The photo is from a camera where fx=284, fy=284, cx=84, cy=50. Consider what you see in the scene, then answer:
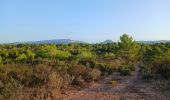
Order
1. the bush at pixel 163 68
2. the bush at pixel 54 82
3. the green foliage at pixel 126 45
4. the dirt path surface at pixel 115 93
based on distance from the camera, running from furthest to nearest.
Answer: the green foliage at pixel 126 45
the bush at pixel 163 68
the bush at pixel 54 82
the dirt path surface at pixel 115 93

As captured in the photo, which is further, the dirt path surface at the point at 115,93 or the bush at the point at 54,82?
the bush at the point at 54,82

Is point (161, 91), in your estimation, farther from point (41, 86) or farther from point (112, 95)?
point (41, 86)

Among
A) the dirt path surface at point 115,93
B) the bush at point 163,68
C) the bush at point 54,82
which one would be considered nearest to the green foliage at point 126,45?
the bush at point 163,68

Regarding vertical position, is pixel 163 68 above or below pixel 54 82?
below

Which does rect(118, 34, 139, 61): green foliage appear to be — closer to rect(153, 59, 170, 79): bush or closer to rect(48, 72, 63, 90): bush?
rect(153, 59, 170, 79): bush

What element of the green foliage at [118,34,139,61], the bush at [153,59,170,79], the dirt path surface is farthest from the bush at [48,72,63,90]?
the green foliage at [118,34,139,61]

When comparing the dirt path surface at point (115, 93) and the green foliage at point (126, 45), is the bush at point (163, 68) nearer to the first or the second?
the dirt path surface at point (115, 93)

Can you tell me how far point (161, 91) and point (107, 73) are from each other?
7.46 metres

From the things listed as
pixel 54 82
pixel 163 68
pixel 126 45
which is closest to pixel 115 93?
pixel 54 82

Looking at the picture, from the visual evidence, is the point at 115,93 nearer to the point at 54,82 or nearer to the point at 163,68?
the point at 54,82

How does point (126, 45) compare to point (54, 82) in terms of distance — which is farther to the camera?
point (126, 45)

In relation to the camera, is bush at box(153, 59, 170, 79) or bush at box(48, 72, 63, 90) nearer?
bush at box(48, 72, 63, 90)

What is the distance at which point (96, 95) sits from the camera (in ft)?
42.0

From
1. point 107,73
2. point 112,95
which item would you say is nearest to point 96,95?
point 112,95
